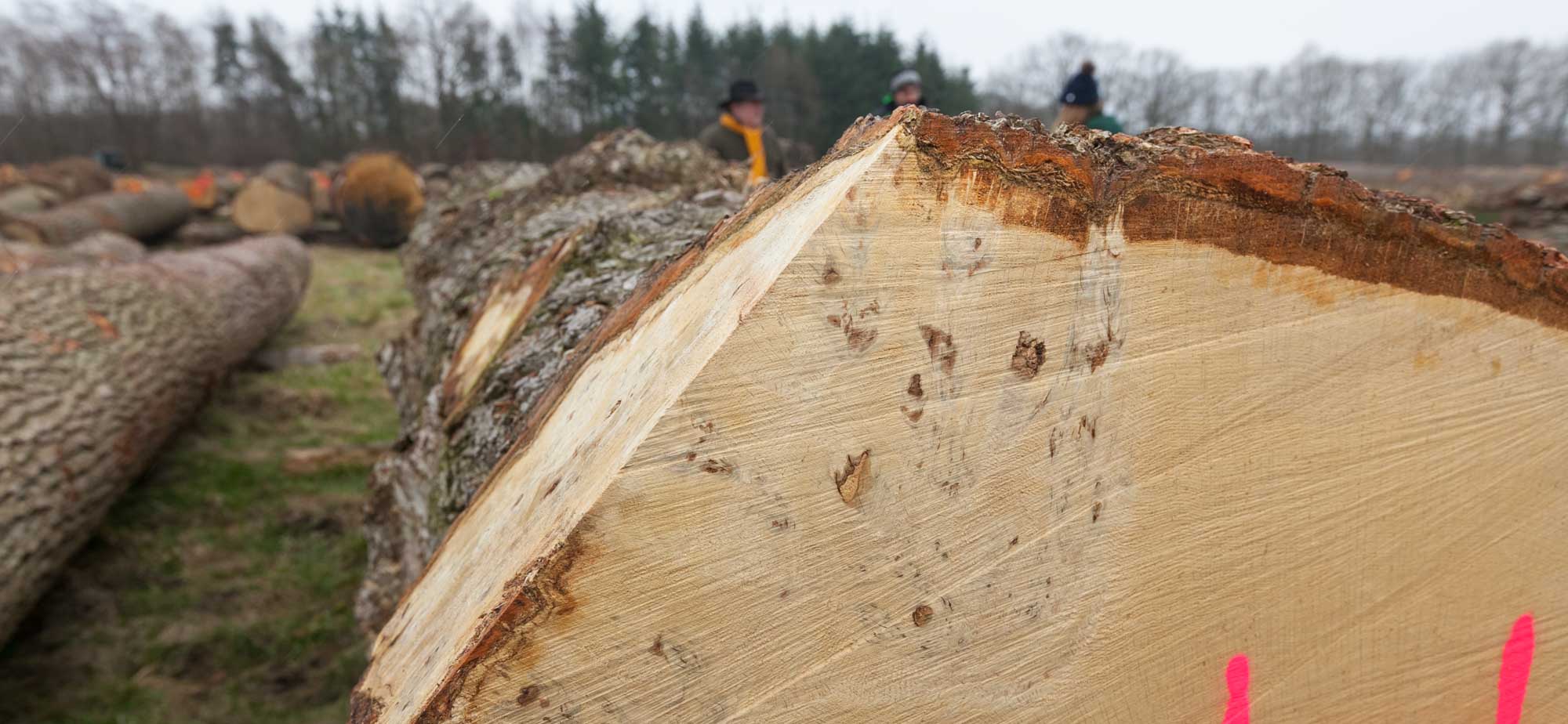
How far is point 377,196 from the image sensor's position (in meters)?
9.36

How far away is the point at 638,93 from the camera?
19875mm

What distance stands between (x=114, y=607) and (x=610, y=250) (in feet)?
8.79

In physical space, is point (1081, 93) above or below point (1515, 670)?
above

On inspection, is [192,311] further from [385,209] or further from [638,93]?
[638,93]

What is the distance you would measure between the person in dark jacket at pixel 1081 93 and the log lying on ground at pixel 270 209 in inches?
389

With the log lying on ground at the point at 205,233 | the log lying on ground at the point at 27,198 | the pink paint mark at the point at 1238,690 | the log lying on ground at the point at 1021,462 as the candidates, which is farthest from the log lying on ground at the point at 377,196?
the pink paint mark at the point at 1238,690

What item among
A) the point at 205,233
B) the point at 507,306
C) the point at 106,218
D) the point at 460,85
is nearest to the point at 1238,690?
the point at 507,306

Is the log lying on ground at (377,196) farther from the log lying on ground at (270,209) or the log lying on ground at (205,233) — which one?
the log lying on ground at (205,233)

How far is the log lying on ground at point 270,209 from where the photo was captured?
10352 millimetres

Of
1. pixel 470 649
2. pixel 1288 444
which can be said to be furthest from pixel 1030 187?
pixel 470 649

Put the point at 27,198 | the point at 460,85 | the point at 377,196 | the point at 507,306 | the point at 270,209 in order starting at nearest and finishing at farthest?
the point at 507,306, the point at 377,196, the point at 27,198, the point at 270,209, the point at 460,85

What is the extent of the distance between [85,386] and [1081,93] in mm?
4796

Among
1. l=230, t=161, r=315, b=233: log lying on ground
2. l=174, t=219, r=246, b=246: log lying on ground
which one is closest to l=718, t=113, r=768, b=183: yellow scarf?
l=230, t=161, r=315, b=233: log lying on ground

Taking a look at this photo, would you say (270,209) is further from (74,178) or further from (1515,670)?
(1515,670)
